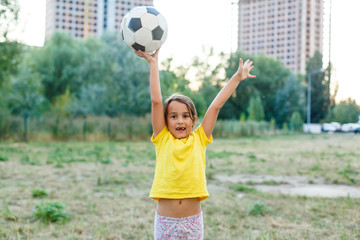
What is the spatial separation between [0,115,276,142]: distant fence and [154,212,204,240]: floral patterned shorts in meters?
16.2

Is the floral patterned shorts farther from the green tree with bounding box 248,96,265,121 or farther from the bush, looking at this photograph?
the green tree with bounding box 248,96,265,121

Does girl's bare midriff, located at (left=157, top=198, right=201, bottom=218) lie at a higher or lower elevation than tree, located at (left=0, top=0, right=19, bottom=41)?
lower

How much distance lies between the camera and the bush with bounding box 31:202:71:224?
160 inches

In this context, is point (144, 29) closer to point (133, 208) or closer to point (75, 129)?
point (133, 208)

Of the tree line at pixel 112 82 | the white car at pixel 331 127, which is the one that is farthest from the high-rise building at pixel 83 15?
the white car at pixel 331 127

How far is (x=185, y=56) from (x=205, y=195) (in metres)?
25.9

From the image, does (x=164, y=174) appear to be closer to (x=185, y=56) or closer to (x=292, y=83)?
(x=185, y=56)

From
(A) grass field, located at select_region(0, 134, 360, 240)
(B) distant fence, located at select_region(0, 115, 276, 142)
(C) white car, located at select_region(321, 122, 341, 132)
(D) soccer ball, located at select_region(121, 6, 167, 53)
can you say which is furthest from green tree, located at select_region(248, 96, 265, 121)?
(D) soccer ball, located at select_region(121, 6, 167, 53)

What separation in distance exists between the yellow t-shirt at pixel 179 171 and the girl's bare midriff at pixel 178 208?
0.06 m

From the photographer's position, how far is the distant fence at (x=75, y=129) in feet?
55.0

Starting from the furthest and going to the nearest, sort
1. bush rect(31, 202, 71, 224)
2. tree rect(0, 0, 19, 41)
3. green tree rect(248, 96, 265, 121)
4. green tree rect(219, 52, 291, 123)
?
green tree rect(219, 52, 291, 123), green tree rect(248, 96, 265, 121), tree rect(0, 0, 19, 41), bush rect(31, 202, 71, 224)

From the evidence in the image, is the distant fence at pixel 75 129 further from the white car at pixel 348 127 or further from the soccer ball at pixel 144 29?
the white car at pixel 348 127

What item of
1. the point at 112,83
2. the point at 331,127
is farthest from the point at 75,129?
the point at 331,127

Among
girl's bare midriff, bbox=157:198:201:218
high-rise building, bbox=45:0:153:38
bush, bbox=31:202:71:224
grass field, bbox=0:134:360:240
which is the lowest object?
grass field, bbox=0:134:360:240
